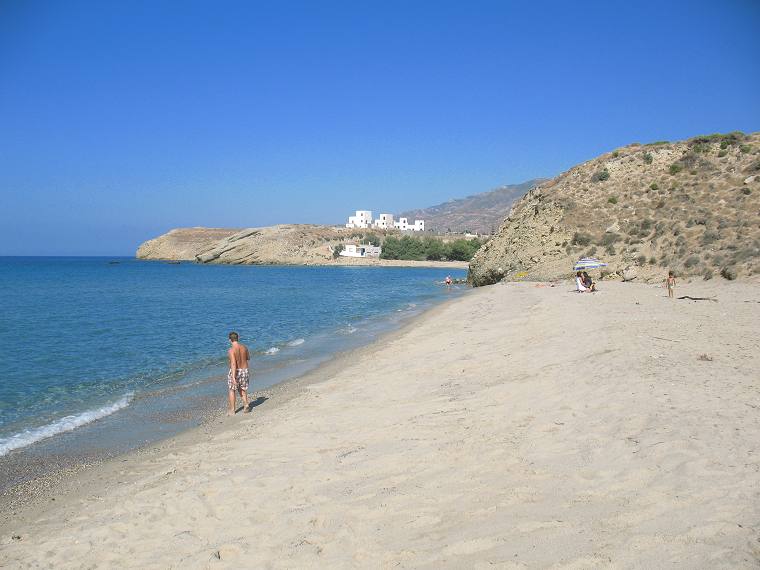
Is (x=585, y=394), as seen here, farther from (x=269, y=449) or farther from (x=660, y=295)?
(x=660, y=295)

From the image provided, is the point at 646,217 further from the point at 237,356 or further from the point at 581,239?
the point at 237,356

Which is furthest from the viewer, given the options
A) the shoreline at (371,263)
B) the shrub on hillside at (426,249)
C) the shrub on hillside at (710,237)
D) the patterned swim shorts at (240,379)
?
the shrub on hillside at (426,249)

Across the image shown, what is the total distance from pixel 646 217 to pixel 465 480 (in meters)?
33.9

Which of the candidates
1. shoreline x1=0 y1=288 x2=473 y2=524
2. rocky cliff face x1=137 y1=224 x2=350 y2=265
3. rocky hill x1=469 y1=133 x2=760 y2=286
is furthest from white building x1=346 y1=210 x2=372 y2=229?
shoreline x1=0 y1=288 x2=473 y2=524

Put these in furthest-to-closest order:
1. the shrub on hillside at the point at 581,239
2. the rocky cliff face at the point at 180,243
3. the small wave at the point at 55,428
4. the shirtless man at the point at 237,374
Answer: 1. the rocky cliff face at the point at 180,243
2. the shrub on hillside at the point at 581,239
3. the shirtless man at the point at 237,374
4. the small wave at the point at 55,428

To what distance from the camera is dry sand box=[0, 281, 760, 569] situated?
164 inches

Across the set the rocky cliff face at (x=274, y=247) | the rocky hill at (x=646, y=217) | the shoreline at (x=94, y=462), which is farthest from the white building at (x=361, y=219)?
the shoreline at (x=94, y=462)

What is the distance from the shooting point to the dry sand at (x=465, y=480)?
418cm

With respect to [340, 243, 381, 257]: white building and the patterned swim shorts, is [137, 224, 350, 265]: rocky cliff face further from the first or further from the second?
the patterned swim shorts

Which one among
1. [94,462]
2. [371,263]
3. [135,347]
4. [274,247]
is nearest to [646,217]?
[135,347]

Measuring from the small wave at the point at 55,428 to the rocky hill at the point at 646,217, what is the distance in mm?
24323

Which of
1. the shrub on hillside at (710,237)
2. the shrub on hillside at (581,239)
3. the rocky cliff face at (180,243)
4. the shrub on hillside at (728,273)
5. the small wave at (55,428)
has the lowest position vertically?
the small wave at (55,428)

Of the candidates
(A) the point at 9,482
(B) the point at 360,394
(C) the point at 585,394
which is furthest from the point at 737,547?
(A) the point at 9,482

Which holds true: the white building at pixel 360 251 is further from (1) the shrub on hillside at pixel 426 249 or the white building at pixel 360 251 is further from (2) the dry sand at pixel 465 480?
(2) the dry sand at pixel 465 480
